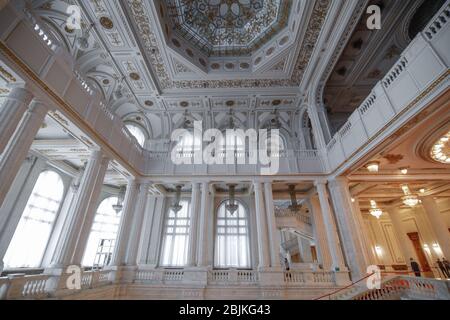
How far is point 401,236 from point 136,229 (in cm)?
1782

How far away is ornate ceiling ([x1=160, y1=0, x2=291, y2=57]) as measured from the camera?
1027 centimetres

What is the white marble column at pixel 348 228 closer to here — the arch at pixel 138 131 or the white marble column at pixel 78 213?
the white marble column at pixel 78 213

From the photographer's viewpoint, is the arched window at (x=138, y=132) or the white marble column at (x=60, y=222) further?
the arched window at (x=138, y=132)

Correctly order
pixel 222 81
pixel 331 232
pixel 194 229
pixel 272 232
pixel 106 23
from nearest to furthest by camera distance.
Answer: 1. pixel 106 23
2. pixel 331 232
3. pixel 272 232
4. pixel 194 229
5. pixel 222 81

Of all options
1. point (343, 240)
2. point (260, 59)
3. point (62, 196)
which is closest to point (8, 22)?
point (62, 196)

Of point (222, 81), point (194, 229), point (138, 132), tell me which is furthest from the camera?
point (138, 132)

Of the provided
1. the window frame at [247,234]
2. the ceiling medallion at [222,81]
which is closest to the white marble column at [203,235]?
the window frame at [247,234]

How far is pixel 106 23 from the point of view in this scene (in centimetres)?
857

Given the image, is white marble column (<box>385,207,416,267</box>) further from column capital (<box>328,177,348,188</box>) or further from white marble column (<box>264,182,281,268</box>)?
white marble column (<box>264,182,281,268</box>)

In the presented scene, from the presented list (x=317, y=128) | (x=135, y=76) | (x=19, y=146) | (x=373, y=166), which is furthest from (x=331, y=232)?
(x=135, y=76)

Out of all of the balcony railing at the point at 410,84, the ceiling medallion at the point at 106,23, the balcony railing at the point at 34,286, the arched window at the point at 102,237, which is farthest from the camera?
the arched window at the point at 102,237

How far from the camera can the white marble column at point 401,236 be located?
14361mm

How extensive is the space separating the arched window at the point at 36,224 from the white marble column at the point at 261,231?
34.8 feet

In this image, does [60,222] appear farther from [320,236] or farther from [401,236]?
[401,236]
